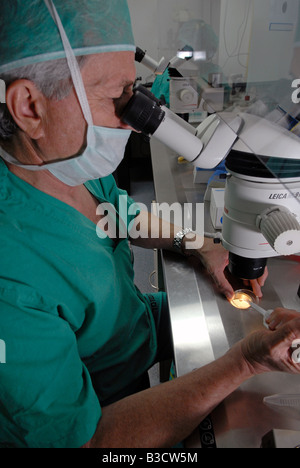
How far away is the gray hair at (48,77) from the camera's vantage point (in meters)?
0.59

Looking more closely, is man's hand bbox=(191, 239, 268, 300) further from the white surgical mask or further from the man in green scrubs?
the white surgical mask

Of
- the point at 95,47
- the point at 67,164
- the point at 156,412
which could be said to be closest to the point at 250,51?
the point at 95,47

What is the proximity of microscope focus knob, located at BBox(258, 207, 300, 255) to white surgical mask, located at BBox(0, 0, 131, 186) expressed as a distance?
422 millimetres

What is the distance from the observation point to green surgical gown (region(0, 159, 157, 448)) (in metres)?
0.55

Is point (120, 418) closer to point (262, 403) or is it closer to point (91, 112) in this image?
point (262, 403)

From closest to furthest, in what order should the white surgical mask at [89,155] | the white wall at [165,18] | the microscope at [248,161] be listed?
the microscope at [248,161] < the white surgical mask at [89,155] < the white wall at [165,18]

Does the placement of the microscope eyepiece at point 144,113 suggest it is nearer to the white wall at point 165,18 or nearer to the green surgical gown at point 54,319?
the green surgical gown at point 54,319

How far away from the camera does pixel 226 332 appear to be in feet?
2.66

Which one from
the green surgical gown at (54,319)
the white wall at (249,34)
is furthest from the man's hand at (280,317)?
the white wall at (249,34)

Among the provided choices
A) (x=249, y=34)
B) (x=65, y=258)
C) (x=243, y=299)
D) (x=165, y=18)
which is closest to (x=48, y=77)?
(x=65, y=258)

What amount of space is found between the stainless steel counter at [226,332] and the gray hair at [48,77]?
652mm

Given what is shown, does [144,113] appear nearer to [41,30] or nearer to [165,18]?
[41,30]

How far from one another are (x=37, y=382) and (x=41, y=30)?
27.2 inches

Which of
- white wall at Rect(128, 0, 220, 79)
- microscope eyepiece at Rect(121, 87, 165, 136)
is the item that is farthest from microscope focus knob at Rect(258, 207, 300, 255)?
white wall at Rect(128, 0, 220, 79)
